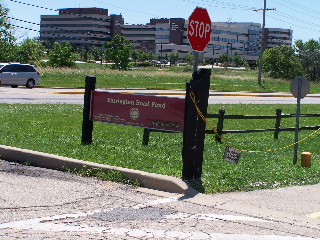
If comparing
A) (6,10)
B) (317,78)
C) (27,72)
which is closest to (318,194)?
(27,72)

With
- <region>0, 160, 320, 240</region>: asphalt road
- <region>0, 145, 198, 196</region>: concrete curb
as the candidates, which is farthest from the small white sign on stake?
<region>0, 145, 198, 196</region>: concrete curb

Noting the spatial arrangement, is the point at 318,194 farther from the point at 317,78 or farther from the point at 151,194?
the point at 317,78

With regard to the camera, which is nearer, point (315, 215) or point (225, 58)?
point (315, 215)

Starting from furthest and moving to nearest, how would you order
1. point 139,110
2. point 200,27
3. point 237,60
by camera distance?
point 237,60
point 139,110
point 200,27

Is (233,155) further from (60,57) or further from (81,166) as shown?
(60,57)

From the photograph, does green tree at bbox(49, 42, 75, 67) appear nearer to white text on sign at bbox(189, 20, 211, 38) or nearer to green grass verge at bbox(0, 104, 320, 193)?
green grass verge at bbox(0, 104, 320, 193)

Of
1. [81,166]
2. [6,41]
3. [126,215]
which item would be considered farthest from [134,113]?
[6,41]

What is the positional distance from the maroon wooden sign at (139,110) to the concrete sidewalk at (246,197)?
5.70 ft

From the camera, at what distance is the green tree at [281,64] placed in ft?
285

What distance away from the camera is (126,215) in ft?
22.9

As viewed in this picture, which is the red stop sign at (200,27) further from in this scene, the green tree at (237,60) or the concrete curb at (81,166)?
the green tree at (237,60)

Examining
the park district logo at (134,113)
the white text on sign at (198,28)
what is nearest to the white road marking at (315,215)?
the white text on sign at (198,28)

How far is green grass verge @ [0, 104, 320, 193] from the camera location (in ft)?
31.0

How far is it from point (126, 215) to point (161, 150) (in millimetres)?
5504
